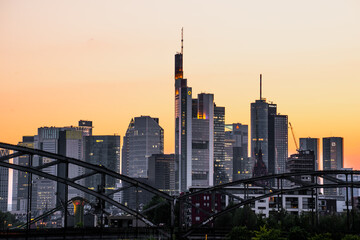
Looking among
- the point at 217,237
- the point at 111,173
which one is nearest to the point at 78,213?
the point at 217,237

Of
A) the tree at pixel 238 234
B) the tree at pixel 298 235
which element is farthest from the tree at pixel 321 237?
the tree at pixel 238 234

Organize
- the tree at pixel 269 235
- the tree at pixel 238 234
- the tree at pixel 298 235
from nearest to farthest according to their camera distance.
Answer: the tree at pixel 298 235
the tree at pixel 269 235
the tree at pixel 238 234

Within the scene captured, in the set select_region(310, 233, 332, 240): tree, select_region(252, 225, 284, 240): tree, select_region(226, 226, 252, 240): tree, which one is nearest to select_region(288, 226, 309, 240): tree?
select_region(310, 233, 332, 240): tree

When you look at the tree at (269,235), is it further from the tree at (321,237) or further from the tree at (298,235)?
the tree at (321,237)

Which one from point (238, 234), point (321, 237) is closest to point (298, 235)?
point (321, 237)

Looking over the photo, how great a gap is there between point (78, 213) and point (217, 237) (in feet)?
232

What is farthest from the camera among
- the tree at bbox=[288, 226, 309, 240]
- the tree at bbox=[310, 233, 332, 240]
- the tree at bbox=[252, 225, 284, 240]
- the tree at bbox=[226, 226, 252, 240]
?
the tree at bbox=[226, 226, 252, 240]

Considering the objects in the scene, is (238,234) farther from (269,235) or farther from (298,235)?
(298,235)

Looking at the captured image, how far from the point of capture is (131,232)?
3300 inches

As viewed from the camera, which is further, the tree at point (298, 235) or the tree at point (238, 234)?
the tree at point (238, 234)

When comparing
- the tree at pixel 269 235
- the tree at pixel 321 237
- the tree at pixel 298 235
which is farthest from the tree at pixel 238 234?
the tree at pixel 321 237

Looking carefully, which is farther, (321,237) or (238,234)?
(238,234)

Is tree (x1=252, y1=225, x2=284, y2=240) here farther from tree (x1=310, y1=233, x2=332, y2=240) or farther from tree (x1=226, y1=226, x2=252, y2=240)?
tree (x1=310, y1=233, x2=332, y2=240)

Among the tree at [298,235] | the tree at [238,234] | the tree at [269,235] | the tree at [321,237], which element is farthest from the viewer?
the tree at [238,234]
